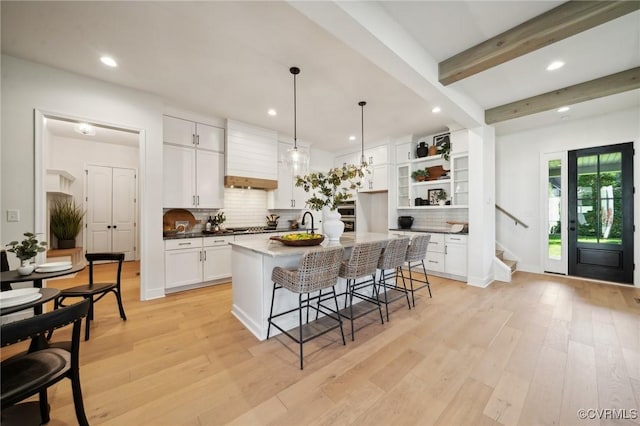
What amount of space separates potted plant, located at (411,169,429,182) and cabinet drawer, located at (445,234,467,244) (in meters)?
1.32

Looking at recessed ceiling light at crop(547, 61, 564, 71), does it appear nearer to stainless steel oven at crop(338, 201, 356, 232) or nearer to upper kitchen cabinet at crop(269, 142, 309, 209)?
upper kitchen cabinet at crop(269, 142, 309, 209)

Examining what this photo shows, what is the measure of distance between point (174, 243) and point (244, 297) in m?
1.72

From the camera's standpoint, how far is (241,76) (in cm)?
299

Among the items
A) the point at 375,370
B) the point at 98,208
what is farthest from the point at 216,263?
the point at 98,208

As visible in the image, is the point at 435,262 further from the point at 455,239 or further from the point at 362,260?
the point at 362,260

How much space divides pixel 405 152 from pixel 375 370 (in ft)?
14.7

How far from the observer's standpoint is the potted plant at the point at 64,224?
4.92 metres

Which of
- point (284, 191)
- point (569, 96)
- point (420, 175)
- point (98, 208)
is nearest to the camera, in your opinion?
point (569, 96)

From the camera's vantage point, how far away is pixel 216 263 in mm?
4066

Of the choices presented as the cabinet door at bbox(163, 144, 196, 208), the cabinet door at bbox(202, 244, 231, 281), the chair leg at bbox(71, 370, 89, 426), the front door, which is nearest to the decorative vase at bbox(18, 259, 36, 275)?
the chair leg at bbox(71, 370, 89, 426)

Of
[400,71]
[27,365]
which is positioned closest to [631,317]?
[400,71]

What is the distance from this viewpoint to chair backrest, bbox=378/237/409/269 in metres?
2.83

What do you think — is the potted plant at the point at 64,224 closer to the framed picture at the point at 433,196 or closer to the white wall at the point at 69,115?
the white wall at the point at 69,115

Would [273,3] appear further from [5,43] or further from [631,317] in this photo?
[631,317]
